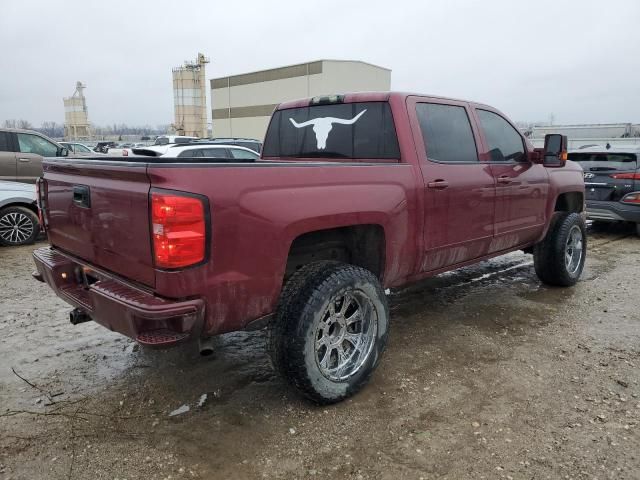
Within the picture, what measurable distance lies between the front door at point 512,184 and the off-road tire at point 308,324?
6.26ft

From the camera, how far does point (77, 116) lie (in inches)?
3076

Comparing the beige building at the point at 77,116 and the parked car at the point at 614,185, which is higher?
the beige building at the point at 77,116

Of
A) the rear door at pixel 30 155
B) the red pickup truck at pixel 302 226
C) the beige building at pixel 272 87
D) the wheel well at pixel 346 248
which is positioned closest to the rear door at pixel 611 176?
the red pickup truck at pixel 302 226

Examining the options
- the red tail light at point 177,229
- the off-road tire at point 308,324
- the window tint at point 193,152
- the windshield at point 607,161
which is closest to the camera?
the red tail light at point 177,229

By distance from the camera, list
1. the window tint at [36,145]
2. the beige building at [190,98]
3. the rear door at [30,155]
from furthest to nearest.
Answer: the beige building at [190,98] → the window tint at [36,145] → the rear door at [30,155]

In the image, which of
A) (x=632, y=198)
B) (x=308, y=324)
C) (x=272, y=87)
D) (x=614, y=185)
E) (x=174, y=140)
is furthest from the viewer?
(x=272, y=87)

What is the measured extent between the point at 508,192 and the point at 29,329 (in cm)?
437

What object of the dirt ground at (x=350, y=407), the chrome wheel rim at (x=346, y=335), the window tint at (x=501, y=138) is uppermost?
the window tint at (x=501, y=138)

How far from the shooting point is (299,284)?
2924 mm

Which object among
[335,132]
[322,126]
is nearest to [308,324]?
[335,132]

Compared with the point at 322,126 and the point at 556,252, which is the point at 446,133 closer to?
the point at 322,126

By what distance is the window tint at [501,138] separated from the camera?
4460 mm

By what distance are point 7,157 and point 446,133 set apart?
9528mm

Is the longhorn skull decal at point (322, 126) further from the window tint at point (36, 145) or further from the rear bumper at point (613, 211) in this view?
the window tint at point (36, 145)
